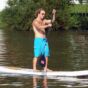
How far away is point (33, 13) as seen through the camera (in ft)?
155

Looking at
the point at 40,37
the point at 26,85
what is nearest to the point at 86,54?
the point at 40,37

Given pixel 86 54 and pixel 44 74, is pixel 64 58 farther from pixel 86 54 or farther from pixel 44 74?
pixel 44 74

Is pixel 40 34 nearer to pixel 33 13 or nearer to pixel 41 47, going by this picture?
pixel 41 47

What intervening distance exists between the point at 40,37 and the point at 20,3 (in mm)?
34881

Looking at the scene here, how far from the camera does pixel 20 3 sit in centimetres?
4925

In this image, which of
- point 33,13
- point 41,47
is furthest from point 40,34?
point 33,13

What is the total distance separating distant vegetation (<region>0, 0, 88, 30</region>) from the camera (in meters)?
47.3

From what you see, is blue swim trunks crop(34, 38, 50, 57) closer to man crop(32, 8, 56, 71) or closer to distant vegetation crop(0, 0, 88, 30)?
man crop(32, 8, 56, 71)

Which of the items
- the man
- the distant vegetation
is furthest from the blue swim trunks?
the distant vegetation

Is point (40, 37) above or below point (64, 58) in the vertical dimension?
above

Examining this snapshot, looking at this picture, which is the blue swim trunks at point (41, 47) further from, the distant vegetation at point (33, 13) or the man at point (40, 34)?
the distant vegetation at point (33, 13)

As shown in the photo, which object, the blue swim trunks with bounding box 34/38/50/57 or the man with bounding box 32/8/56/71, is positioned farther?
the blue swim trunks with bounding box 34/38/50/57

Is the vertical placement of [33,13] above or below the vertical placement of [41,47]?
below

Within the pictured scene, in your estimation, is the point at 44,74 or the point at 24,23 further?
the point at 24,23
